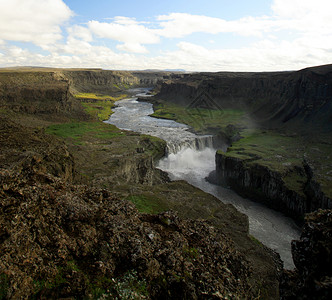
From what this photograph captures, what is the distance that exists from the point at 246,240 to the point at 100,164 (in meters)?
22.2

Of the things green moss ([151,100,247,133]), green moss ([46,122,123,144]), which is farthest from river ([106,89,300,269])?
green moss ([46,122,123,144])

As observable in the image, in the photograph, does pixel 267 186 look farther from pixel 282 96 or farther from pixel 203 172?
pixel 282 96

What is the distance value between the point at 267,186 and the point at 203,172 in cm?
1425

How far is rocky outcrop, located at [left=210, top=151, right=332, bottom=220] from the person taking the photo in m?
32.2

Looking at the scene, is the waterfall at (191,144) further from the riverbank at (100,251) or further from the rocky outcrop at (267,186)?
the riverbank at (100,251)

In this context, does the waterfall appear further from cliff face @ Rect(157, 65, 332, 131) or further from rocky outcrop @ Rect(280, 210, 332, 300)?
rocky outcrop @ Rect(280, 210, 332, 300)

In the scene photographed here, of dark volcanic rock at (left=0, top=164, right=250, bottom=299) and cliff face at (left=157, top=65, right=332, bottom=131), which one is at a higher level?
cliff face at (left=157, top=65, right=332, bottom=131)

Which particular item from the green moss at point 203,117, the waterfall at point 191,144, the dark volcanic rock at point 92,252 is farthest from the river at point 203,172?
the dark volcanic rock at point 92,252

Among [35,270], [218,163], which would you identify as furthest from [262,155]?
[35,270]

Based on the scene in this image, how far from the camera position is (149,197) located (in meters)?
25.1

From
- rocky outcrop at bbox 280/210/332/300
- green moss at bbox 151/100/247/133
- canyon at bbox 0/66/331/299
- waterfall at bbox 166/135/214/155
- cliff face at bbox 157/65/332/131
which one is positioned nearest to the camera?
rocky outcrop at bbox 280/210/332/300

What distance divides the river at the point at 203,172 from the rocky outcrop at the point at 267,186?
52.8 inches

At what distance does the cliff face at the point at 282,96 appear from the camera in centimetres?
6544

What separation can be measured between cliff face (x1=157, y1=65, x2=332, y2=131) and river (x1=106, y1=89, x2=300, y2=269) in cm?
2514
